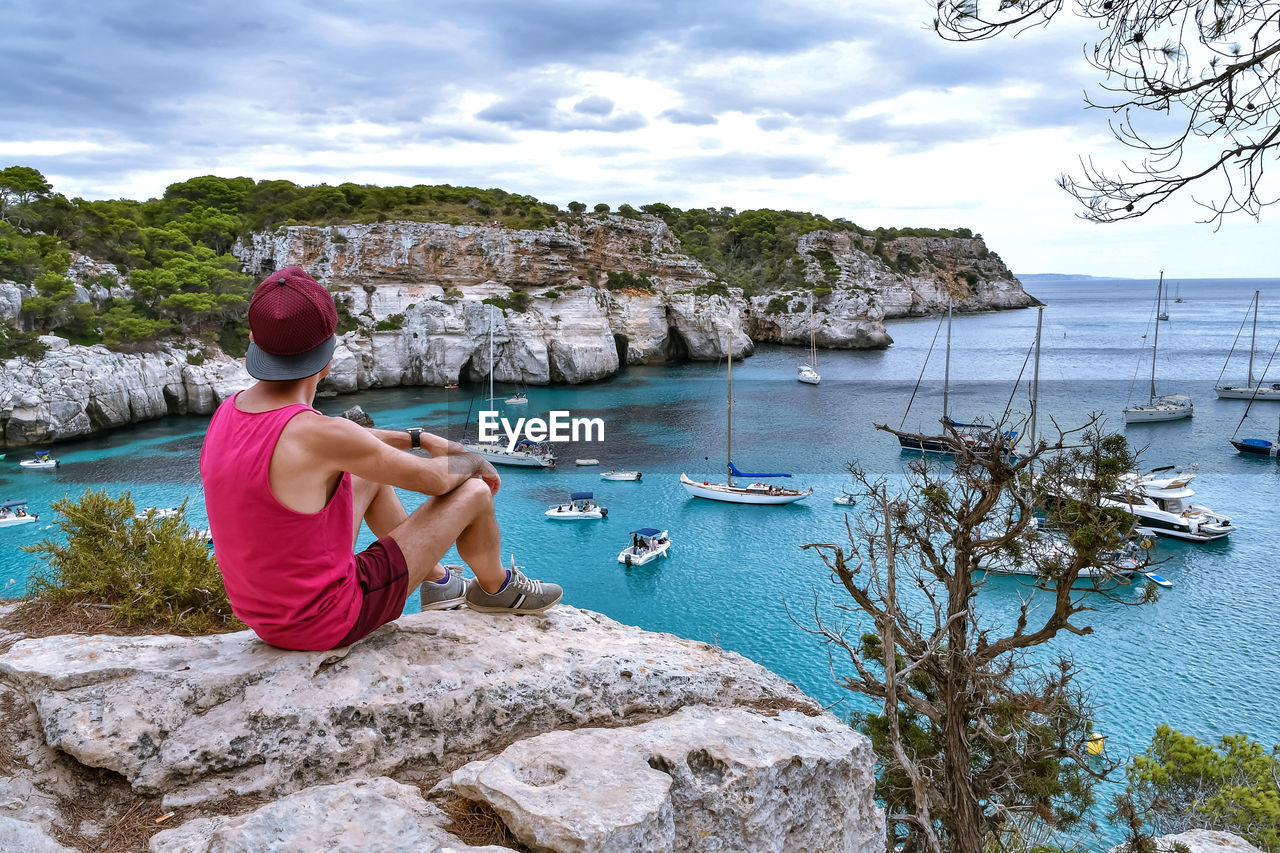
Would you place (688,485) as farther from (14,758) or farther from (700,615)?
(14,758)

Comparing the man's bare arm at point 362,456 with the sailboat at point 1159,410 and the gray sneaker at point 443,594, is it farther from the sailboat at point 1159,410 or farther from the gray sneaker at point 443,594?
the sailboat at point 1159,410

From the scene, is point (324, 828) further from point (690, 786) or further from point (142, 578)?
point (142, 578)

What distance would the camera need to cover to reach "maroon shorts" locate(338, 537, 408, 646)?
111 inches

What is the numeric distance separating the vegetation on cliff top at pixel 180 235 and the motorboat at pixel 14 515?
9876 millimetres

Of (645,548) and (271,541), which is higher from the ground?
(271,541)

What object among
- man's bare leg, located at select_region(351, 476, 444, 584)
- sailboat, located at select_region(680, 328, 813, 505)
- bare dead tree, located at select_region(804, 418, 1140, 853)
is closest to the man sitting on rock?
man's bare leg, located at select_region(351, 476, 444, 584)

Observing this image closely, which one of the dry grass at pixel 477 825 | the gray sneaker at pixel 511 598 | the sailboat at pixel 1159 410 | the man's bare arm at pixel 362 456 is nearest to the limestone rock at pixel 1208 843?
the gray sneaker at pixel 511 598

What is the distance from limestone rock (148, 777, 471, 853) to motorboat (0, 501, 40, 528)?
24280mm

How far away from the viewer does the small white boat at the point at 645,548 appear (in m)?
20.6

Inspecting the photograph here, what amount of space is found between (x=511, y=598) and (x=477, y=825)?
137cm

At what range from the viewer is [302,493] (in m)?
2.48

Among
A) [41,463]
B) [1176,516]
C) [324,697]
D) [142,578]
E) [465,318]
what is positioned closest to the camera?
[324,697]

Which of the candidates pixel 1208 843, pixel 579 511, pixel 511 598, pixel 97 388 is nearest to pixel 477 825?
pixel 511 598

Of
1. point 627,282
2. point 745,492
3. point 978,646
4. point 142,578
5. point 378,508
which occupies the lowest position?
point 745,492
